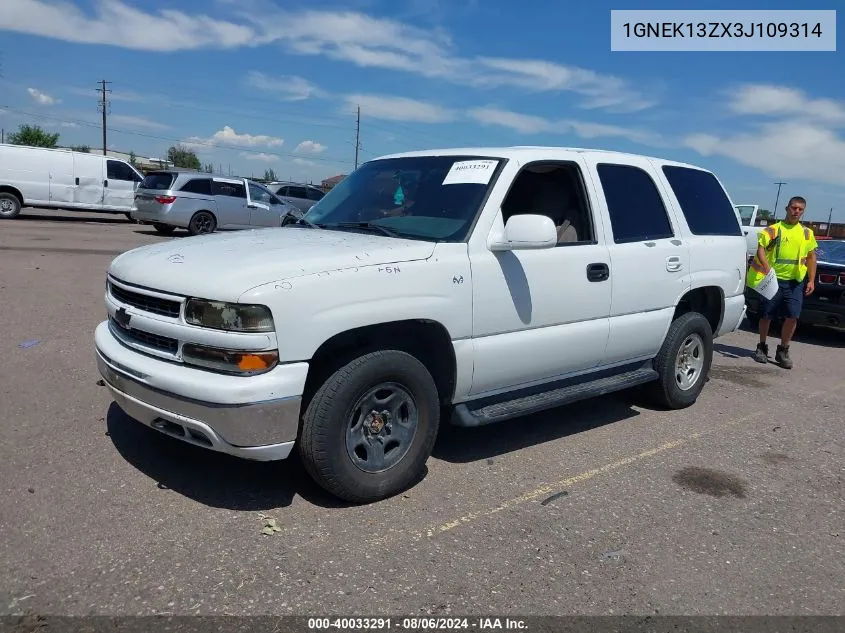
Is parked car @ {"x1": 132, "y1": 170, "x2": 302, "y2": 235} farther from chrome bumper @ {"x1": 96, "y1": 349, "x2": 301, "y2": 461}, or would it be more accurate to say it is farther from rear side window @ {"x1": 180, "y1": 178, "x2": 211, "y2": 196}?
chrome bumper @ {"x1": 96, "y1": 349, "x2": 301, "y2": 461}

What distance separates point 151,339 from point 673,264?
3.81 meters

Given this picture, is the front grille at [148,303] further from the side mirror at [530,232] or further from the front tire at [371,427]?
the side mirror at [530,232]

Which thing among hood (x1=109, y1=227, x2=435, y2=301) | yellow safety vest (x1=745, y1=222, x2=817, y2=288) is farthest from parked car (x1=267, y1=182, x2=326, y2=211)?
hood (x1=109, y1=227, x2=435, y2=301)

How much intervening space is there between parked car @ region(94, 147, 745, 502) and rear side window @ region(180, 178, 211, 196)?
562 inches

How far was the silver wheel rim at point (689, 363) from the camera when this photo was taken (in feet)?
19.0

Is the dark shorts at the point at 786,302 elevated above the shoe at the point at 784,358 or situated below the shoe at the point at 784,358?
above

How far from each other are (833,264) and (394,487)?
26.6 ft

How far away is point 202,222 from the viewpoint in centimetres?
1858

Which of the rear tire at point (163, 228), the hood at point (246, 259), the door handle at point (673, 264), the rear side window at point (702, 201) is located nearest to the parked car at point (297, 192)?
the rear tire at point (163, 228)

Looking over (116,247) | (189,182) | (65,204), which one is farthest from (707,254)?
(65,204)

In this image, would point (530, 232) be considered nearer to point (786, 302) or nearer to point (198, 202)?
point (786, 302)

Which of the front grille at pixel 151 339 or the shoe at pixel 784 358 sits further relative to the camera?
the shoe at pixel 784 358

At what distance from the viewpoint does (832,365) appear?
8.24 m

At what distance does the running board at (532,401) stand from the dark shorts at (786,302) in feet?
12.2
